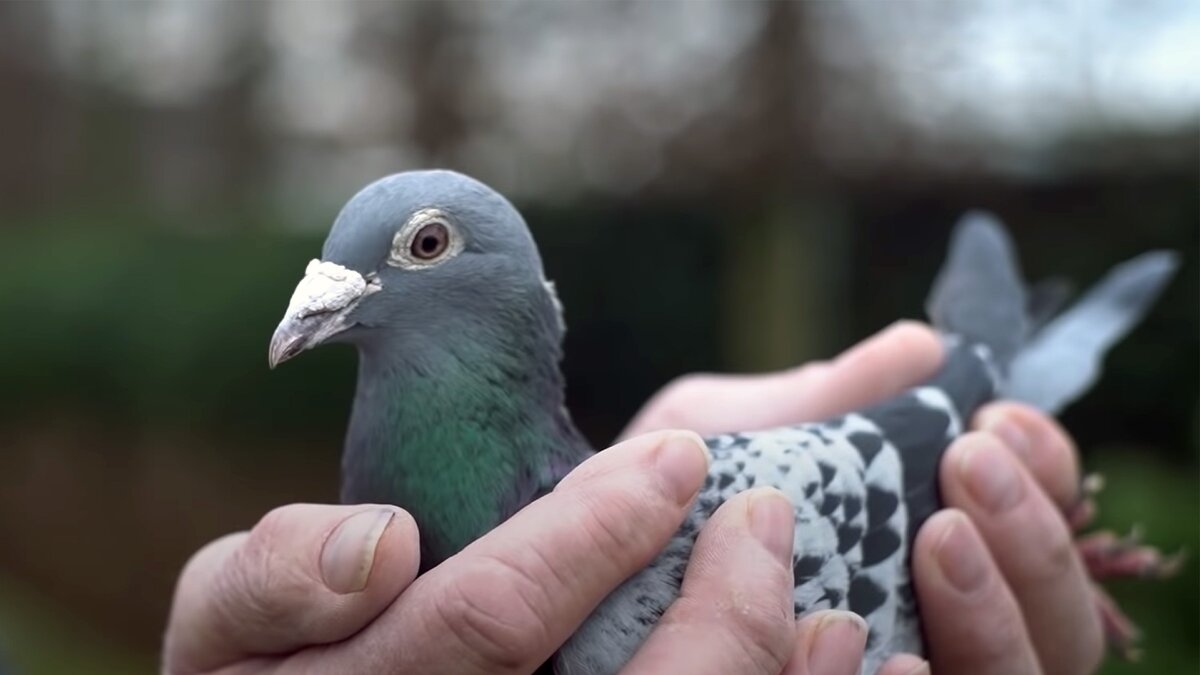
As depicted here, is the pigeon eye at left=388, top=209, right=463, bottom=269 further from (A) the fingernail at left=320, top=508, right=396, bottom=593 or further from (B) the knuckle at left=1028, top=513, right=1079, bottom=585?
(B) the knuckle at left=1028, top=513, right=1079, bottom=585

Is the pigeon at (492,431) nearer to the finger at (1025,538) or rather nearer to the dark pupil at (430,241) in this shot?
the dark pupil at (430,241)

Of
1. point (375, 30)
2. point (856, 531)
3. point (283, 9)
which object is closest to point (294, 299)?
point (856, 531)

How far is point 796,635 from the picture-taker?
5.03 ft

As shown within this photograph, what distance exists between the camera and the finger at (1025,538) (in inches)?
80.4

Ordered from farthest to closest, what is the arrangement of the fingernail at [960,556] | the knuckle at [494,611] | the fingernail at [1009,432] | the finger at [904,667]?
the fingernail at [1009,432], the fingernail at [960,556], the finger at [904,667], the knuckle at [494,611]

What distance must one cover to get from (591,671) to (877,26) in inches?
174

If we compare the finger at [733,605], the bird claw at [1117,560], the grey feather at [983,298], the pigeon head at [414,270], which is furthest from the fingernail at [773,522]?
the bird claw at [1117,560]

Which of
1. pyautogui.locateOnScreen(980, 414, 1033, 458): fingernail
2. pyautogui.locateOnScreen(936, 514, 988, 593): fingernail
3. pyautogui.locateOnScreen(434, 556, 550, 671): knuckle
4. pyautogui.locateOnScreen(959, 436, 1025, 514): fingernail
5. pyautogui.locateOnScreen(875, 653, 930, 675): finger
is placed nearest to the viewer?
pyautogui.locateOnScreen(434, 556, 550, 671): knuckle

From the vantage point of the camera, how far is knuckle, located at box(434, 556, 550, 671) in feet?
4.44

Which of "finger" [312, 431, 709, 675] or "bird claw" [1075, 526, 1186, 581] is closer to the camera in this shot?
A: "finger" [312, 431, 709, 675]

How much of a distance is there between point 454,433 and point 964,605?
3.14 ft

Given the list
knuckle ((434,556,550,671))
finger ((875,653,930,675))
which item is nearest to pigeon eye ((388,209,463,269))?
knuckle ((434,556,550,671))

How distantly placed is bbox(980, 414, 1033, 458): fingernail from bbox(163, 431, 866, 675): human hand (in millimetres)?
829

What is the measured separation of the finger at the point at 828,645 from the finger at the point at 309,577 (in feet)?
1.77
